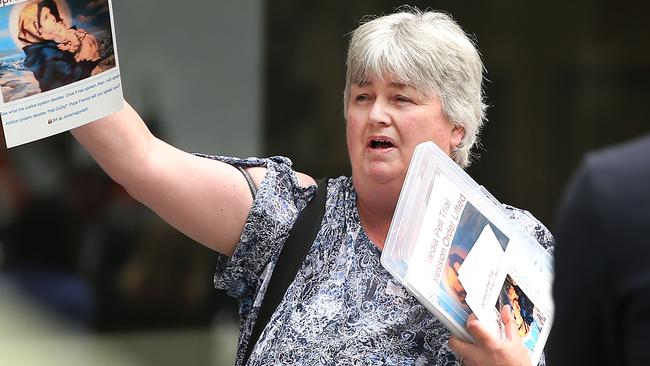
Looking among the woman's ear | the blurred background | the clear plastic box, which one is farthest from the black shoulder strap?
the blurred background

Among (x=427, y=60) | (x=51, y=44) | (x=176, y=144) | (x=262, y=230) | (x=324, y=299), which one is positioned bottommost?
(x=176, y=144)

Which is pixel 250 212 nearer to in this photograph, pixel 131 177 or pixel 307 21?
pixel 131 177

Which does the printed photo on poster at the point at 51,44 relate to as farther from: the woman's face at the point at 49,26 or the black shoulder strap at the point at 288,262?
the black shoulder strap at the point at 288,262

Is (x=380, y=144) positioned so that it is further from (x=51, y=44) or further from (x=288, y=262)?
(x=51, y=44)

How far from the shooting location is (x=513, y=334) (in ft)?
7.80

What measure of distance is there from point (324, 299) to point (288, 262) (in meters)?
0.11

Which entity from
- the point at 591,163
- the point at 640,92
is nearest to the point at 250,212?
the point at 591,163

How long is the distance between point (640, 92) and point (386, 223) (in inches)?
221

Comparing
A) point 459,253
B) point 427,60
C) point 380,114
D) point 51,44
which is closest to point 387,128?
point 380,114

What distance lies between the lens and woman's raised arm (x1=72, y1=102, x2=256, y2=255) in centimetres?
237

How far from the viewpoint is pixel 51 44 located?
7.23 feet

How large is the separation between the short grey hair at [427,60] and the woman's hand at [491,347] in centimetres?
49

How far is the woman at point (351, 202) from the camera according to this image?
2.39 m

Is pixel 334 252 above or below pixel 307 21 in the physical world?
above
